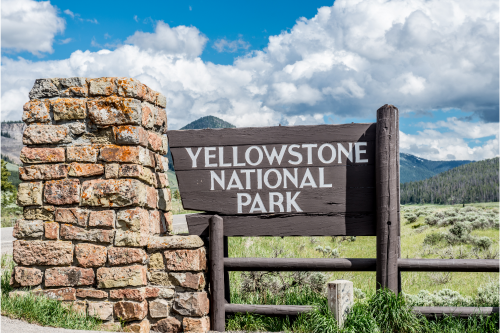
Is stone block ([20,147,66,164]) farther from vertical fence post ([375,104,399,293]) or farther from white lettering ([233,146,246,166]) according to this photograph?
vertical fence post ([375,104,399,293])

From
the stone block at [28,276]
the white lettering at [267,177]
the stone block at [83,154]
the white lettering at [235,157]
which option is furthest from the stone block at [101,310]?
the white lettering at [267,177]

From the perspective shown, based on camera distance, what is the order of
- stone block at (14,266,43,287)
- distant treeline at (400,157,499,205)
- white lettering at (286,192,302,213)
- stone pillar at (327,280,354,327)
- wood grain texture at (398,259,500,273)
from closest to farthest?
stone pillar at (327,280,354,327) < wood grain texture at (398,259,500,273) < stone block at (14,266,43,287) < white lettering at (286,192,302,213) < distant treeline at (400,157,499,205)

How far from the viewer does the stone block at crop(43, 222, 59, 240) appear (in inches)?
167

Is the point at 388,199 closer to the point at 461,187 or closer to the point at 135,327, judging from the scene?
the point at 135,327

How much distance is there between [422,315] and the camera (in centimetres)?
407

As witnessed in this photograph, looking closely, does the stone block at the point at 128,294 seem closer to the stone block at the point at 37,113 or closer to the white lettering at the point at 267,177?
the white lettering at the point at 267,177

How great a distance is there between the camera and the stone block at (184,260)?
13.9ft

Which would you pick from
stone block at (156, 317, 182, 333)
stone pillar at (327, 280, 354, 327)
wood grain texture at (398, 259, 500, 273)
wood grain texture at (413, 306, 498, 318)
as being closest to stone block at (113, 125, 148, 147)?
stone block at (156, 317, 182, 333)

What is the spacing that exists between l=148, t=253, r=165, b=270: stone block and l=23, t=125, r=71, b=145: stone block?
1.59m

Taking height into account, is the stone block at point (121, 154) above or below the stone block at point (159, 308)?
above

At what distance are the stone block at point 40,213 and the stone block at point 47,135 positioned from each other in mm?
723

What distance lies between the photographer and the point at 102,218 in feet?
13.6

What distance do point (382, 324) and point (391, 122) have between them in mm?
2082

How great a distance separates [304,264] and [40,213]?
117 inches
